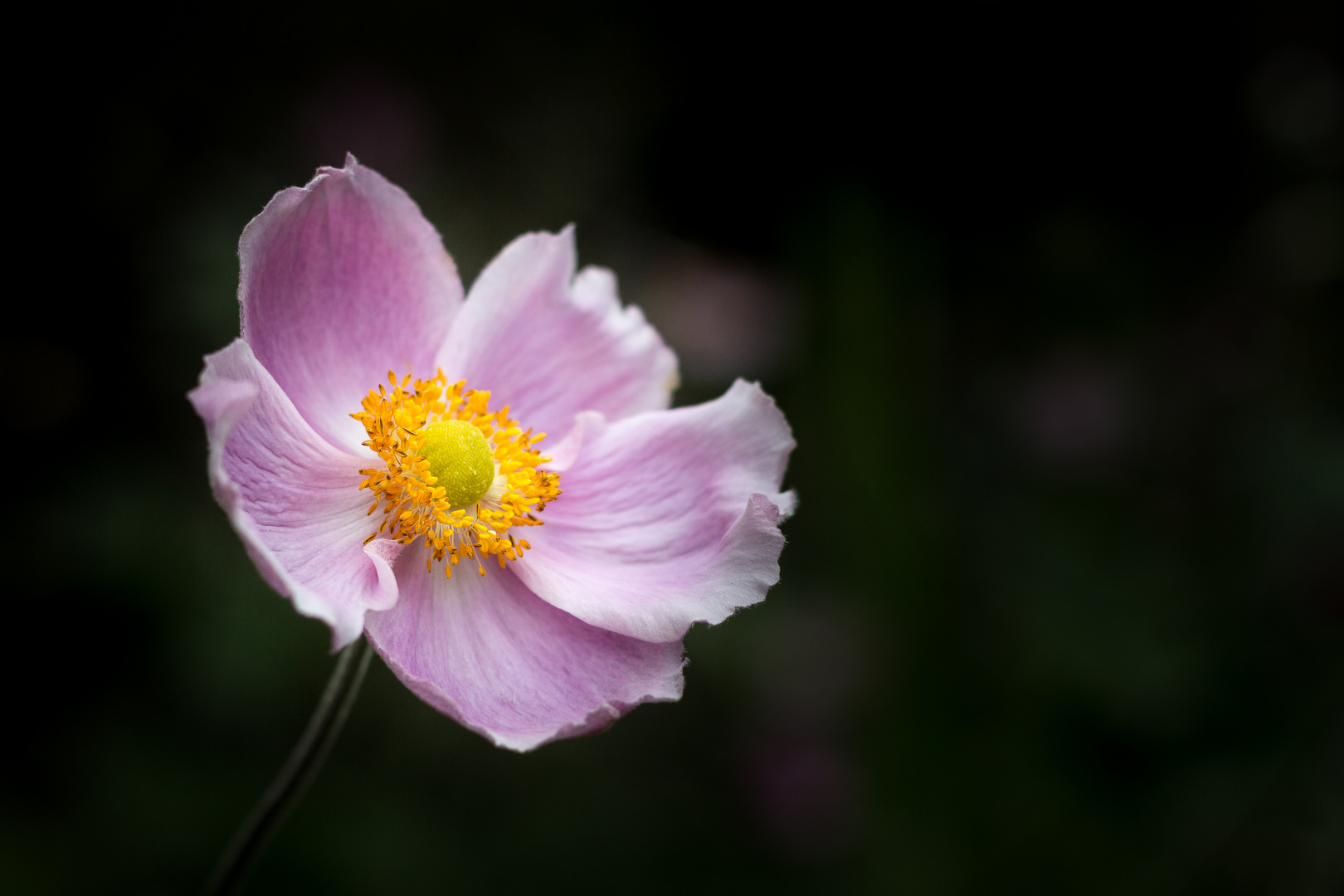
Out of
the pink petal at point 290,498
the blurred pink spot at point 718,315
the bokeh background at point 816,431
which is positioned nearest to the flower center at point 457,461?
the pink petal at point 290,498

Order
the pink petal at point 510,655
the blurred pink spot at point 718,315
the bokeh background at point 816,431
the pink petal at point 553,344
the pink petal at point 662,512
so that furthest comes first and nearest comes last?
the blurred pink spot at point 718,315, the bokeh background at point 816,431, the pink petal at point 553,344, the pink petal at point 662,512, the pink petal at point 510,655

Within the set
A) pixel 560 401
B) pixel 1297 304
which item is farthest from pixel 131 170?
pixel 1297 304

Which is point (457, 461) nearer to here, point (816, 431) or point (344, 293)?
point (344, 293)

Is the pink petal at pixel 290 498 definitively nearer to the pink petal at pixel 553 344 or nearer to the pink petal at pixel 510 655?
the pink petal at pixel 510 655

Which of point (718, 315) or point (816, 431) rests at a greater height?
point (718, 315)

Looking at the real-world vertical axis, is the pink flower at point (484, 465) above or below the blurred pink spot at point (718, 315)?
below

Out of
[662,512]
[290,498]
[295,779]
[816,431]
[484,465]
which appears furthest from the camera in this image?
[816,431]

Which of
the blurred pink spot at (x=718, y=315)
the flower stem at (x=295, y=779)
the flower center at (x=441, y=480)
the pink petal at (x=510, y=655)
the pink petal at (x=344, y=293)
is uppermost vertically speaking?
the blurred pink spot at (x=718, y=315)

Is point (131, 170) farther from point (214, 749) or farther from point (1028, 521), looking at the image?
point (1028, 521)

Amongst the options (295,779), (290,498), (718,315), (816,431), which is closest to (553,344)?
(290,498)
